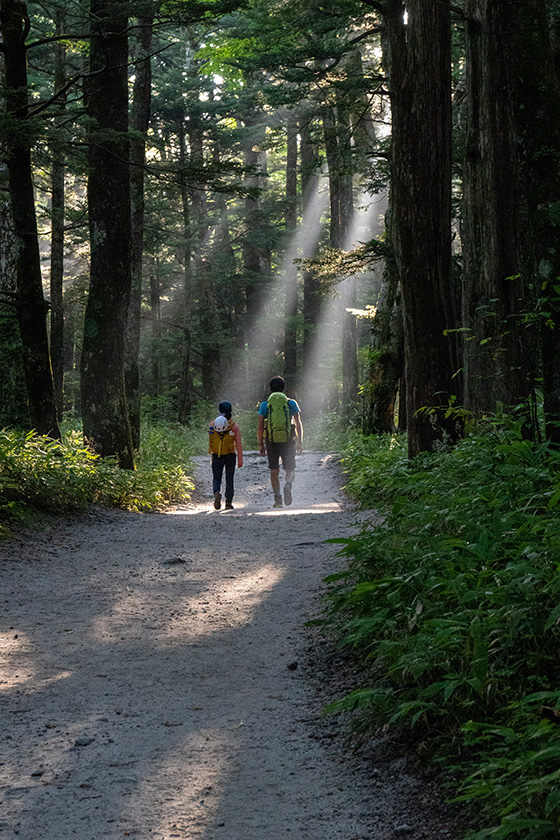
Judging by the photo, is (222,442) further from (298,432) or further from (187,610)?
(187,610)

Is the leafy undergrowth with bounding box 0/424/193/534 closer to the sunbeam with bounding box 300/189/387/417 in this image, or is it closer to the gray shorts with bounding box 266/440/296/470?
the gray shorts with bounding box 266/440/296/470

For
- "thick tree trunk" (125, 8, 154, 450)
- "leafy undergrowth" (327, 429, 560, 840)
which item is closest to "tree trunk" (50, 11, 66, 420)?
"thick tree trunk" (125, 8, 154, 450)

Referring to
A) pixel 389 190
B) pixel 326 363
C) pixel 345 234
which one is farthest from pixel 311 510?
pixel 326 363

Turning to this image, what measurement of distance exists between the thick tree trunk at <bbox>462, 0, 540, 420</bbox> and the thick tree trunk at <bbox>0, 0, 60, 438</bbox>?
5.95 metres

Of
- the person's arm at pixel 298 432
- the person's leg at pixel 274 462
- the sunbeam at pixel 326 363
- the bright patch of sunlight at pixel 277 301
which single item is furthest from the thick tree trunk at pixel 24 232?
the sunbeam at pixel 326 363

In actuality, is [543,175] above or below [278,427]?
above

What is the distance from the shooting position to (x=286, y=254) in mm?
41500

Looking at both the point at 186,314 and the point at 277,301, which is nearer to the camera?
the point at 186,314

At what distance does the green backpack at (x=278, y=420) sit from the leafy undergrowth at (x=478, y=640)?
734 cm

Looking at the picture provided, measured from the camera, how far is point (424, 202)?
366 inches

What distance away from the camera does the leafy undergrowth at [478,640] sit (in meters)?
2.59

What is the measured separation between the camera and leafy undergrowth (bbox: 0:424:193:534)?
8773 millimetres

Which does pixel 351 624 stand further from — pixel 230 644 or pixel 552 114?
pixel 552 114

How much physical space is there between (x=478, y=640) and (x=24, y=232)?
9.35 metres
